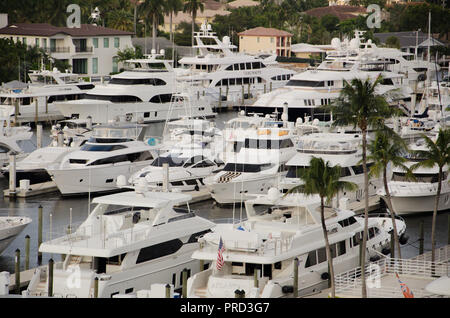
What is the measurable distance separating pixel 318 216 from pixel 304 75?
1548 inches

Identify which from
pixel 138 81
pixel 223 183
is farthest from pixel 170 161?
pixel 138 81

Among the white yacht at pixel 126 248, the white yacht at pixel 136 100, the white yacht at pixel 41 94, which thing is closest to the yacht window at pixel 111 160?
the white yacht at pixel 126 248

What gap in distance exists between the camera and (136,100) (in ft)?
249

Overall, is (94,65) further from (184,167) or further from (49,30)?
(184,167)

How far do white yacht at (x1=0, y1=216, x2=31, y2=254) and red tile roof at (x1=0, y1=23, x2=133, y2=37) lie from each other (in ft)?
188

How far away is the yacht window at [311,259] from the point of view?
32.5m

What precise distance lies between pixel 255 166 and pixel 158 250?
14815mm

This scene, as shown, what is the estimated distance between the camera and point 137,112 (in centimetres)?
7475

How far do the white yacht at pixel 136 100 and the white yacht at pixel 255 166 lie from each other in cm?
2557

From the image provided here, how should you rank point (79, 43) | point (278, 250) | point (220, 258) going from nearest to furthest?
point (220, 258), point (278, 250), point (79, 43)

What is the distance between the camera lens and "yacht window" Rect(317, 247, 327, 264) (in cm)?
3291

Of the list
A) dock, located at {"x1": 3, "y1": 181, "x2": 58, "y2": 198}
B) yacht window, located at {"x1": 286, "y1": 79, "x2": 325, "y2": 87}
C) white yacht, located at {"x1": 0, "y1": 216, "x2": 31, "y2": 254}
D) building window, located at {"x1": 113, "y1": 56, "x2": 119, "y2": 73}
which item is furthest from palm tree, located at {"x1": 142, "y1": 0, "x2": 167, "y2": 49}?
white yacht, located at {"x1": 0, "y1": 216, "x2": 31, "y2": 254}

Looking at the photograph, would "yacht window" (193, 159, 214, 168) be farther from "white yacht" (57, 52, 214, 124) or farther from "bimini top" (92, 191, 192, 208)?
"white yacht" (57, 52, 214, 124)

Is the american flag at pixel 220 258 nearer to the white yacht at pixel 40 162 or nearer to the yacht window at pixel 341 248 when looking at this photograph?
the yacht window at pixel 341 248
